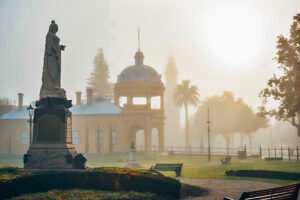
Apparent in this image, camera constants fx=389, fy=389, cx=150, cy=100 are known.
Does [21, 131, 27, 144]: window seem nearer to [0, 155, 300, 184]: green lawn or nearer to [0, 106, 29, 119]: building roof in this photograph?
[0, 106, 29, 119]: building roof

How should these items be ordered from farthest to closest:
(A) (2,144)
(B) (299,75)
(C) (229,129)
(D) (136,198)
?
(C) (229,129), (A) (2,144), (B) (299,75), (D) (136,198)

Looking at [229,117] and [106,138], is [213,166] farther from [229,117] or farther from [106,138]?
[229,117]

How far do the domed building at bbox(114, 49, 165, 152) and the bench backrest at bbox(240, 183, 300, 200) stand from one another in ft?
132

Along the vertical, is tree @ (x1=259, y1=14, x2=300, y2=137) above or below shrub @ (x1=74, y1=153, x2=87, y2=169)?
above

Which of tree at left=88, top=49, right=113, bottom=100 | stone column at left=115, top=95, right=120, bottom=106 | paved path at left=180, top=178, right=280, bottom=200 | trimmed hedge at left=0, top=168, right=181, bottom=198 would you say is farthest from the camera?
tree at left=88, top=49, right=113, bottom=100

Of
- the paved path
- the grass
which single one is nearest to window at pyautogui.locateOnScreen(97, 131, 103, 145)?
the paved path

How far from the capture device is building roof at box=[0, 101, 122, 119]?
177 feet

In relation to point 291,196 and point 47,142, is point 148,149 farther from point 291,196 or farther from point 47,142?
point 291,196

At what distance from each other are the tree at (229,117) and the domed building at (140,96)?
25.2m

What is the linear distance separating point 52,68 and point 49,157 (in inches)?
172

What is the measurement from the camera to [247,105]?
8412cm

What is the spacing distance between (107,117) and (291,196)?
143ft

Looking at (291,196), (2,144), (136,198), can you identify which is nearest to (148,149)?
(2,144)

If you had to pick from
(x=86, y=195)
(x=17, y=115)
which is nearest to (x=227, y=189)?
(x=86, y=195)
